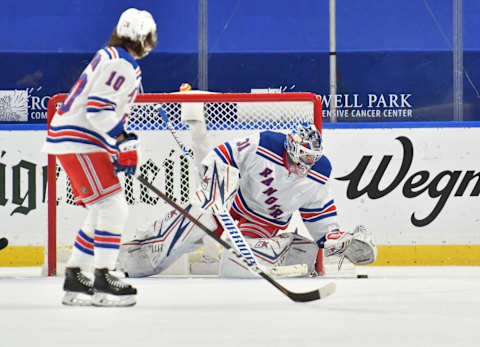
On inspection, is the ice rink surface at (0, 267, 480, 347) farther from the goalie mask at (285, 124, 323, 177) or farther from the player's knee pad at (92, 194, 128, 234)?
the goalie mask at (285, 124, 323, 177)

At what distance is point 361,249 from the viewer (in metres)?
3.95

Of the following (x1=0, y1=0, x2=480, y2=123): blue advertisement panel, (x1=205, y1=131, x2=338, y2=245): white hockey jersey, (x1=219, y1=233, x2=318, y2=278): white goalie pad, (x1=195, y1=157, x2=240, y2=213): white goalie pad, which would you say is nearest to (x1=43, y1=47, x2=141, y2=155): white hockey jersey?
(x1=195, y1=157, x2=240, y2=213): white goalie pad

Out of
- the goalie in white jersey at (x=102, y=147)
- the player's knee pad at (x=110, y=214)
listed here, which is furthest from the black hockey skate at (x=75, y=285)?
the player's knee pad at (x=110, y=214)

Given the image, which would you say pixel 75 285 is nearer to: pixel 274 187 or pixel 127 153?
pixel 127 153

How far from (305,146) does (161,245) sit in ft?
2.50

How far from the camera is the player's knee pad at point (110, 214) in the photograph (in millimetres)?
2789

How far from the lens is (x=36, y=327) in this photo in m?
2.32

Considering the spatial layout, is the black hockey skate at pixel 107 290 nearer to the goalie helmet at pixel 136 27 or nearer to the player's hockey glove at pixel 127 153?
the player's hockey glove at pixel 127 153

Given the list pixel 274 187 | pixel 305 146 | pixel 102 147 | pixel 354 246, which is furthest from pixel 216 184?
pixel 102 147

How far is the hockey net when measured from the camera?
13.7ft

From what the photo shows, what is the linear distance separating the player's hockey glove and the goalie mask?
129 cm

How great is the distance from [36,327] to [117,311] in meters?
0.38

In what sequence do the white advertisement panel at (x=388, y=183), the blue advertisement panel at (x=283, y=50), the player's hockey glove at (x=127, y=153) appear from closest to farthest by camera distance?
the player's hockey glove at (x=127, y=153), the white advertisement panel at (x=388, y=183), the blue advertisement panel at (x=283, y=50)

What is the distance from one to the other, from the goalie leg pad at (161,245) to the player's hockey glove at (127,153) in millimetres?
1229
